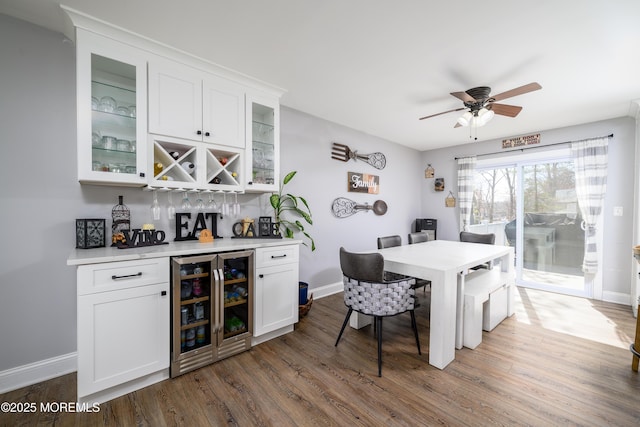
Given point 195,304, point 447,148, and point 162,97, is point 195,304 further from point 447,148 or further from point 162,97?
point 447,148

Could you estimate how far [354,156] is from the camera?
161 inches

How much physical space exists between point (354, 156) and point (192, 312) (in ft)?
10.1

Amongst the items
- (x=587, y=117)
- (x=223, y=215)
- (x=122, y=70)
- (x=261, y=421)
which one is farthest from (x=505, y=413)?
(x=587, y=117)

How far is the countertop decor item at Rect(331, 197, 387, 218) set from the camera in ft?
12.6

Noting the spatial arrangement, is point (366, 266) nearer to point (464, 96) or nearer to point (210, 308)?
point (210, 308)

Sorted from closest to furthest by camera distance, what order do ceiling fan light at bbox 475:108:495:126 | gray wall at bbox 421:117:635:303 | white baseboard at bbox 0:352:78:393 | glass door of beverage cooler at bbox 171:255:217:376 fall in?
white baseboard at bbox 0:352:78:393, glass door of beverage cooler at bbox 171:255:217:376, ceiling fan light at bbox 475:108:495:126, gray wall at bbox 421:117:635:303

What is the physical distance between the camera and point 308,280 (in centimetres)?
349

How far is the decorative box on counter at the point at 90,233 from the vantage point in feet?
6.32

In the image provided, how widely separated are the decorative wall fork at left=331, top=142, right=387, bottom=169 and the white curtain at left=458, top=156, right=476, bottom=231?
59.9 inches

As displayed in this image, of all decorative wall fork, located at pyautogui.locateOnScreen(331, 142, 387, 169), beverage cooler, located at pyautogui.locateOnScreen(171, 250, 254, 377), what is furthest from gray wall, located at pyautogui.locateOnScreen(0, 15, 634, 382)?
decorative wall fork, located at pyautogui.locateOnScreen(331, 142, 387, 169)

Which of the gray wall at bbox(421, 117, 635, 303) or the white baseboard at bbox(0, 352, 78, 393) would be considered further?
the gray wall at bbox(421, 117, 635, 303)

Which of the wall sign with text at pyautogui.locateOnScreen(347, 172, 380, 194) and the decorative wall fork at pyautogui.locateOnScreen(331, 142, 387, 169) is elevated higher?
the decorative wall fork at pyautogui.locateOnScreen(331, 142, 387, 169)

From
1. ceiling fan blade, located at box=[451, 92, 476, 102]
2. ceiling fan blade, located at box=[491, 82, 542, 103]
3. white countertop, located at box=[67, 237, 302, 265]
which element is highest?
ceiling fan blade, located at box=[451, 92, 476, 102]

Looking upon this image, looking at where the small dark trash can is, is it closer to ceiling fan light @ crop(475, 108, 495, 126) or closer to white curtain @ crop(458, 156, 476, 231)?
ceiling fan light @ crop(475, 108, 495, 126)
